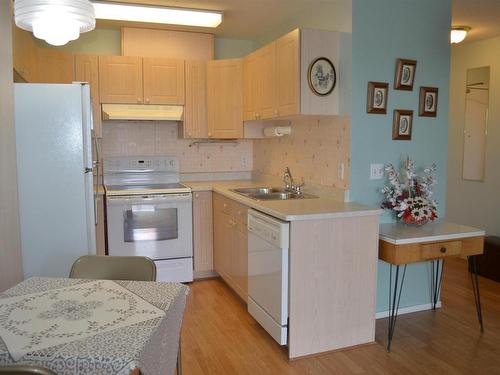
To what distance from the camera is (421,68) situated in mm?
3359

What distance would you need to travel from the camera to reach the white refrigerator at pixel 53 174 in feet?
9.52

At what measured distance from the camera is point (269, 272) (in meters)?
2.87

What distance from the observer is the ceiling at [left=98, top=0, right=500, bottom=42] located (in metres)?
3.54

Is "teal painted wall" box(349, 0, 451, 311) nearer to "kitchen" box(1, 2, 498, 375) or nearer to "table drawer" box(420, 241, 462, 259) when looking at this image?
"kitchen" box(1, 2, 498, 375)

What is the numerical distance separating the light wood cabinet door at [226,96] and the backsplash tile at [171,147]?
1.60 ft

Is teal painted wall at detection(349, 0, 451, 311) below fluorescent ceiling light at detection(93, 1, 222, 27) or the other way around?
below

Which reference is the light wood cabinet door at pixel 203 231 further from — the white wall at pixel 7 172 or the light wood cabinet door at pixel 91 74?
the white wall at pixel 7 172

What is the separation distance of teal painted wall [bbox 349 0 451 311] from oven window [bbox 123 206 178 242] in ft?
5.72

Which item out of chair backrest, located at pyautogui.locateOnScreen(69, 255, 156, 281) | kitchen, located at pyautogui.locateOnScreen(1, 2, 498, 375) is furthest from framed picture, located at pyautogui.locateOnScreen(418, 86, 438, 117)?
chair backrest, located at pyautogui.locateOnScreen(69, 255, 156, 281)

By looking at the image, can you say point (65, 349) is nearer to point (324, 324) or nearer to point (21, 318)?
point (21, 318)

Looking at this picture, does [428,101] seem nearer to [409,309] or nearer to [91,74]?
[409,309]

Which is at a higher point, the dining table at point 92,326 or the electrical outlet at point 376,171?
the electrical outlet at point 376,171

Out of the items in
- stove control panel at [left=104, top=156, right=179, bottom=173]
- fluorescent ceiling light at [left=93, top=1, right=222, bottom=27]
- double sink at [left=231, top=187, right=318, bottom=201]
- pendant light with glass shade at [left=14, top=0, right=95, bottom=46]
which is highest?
fluorescent ceiling light at [left=93, top=1, right=222, bottom=27]

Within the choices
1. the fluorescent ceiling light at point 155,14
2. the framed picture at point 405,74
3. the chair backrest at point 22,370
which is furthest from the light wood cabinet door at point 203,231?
the chair backrest at point 22,370
